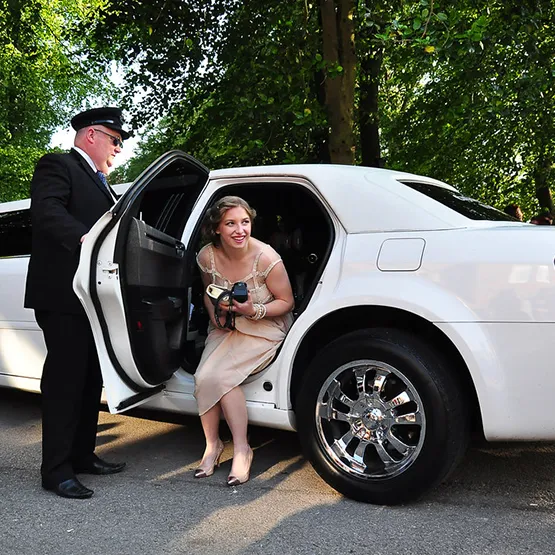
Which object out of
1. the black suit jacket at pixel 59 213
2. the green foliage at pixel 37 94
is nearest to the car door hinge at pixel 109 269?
the black suit jacket at pixel 59 213

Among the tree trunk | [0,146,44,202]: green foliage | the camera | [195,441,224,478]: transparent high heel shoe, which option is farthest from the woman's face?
[0,146,44,202]: green foliage

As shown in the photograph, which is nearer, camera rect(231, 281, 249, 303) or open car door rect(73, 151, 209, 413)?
open car door rect(73, 151, 209, 413)

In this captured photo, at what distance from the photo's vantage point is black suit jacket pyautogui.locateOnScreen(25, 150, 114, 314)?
3.27m

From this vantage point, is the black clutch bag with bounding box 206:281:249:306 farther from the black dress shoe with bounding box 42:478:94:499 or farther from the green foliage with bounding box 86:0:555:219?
the green foliage with bounding box 86:0:555:219

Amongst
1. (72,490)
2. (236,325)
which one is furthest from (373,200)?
(72,490)

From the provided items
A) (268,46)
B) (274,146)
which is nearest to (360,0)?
(268,46)

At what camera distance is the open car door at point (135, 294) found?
3158 millimetres

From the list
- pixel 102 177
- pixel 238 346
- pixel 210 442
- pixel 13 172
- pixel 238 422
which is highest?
pixel 13 172

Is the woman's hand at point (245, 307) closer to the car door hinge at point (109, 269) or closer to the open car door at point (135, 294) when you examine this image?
the open car door at point (135, 294)

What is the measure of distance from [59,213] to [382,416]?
1842 mm

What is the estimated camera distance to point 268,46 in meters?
9.70

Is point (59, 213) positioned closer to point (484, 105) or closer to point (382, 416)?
point (382, 416)

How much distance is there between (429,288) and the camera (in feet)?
10.0

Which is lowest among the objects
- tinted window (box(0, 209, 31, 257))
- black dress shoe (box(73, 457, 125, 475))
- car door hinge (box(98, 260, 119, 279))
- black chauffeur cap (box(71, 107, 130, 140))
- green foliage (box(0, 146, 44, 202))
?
black dress shoe (box(73, 457, 125, 475))
